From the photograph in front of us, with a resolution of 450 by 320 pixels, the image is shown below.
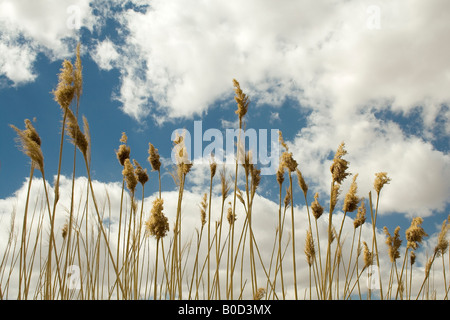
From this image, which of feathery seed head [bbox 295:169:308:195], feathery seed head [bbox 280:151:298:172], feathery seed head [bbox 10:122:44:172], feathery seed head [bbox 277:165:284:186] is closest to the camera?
feathery seed head [bbox 10:122:44:172]

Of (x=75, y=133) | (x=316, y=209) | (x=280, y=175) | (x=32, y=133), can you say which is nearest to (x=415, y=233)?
(x=316, y=209)

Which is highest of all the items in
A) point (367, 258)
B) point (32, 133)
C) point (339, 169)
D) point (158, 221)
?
point (32, 133)

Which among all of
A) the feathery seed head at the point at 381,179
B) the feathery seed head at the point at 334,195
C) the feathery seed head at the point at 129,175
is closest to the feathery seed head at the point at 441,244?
the feathery seed head at the point at 381,179

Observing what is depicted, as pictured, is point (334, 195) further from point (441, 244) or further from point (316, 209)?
point (441, 244)

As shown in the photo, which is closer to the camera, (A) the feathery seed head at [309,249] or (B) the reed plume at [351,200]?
(B) the reed plume at [351,200]

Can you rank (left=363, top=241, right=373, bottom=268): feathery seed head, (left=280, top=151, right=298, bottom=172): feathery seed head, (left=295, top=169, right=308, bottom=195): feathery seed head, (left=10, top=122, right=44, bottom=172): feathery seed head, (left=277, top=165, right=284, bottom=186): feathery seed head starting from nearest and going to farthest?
(left=10, top=122, right=44, bottom=172): feathery seed head < (left=280, top=151, right=298, bottom=172): feathery seed head < (left=295, top=169, right=308, bottom=195): feathery seed head < (left=277, top=165, right=284, bottom=186): feathery seed head < (left=363, top=241, right=373, bottom=268): feathery seed head

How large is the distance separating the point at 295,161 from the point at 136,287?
5.17 ft

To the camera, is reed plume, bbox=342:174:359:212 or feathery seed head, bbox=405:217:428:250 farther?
feathery seed head, bbox=405:217:428:250

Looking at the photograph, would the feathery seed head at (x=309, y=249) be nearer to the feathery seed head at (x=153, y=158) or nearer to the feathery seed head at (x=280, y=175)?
the feathery seed head at (x=280, y=175)

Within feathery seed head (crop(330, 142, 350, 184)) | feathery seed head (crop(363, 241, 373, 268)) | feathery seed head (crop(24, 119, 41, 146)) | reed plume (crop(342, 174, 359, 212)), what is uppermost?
feathery seed head (crop(24, 119, 41, 146))

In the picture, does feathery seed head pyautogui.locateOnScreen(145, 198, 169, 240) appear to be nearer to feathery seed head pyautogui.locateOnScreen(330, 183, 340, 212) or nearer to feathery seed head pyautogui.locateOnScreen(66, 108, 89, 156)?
feathery seed head pyautogui.locateOnScreen(66, 108, 89, 156)

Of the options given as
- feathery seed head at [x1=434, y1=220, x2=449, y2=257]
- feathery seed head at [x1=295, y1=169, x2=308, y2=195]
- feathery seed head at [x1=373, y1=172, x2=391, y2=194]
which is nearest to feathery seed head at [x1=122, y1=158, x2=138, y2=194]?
feathery seed head at [x1=295, y1=169, x2=308, y2=195]
